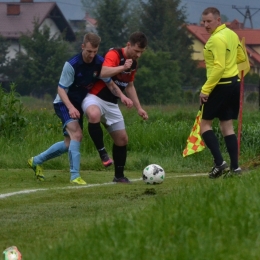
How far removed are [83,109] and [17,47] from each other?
9011 centimetres

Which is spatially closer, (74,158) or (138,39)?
(138,39)

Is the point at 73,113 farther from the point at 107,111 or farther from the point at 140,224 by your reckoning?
the point at 140,224

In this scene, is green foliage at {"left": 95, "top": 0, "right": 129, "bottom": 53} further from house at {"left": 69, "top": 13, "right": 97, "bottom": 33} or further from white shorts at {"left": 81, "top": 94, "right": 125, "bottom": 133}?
white shorts at {"left": 81, "top": 94, "right": 125, "bottom": 133}

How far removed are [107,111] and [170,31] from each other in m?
71.6

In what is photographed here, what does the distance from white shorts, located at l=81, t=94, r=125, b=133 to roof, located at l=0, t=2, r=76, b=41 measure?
8598 centimetres

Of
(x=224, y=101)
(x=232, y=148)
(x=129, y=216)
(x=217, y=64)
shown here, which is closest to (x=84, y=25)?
(x=232, y=148)

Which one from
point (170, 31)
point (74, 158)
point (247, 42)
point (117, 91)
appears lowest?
point (74, 158)

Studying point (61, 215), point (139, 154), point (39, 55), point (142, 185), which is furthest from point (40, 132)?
point (39, 55)

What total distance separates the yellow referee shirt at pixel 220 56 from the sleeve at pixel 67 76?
152 cm

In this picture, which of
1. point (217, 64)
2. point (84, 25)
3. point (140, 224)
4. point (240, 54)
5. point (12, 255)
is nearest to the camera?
point (12, 255)

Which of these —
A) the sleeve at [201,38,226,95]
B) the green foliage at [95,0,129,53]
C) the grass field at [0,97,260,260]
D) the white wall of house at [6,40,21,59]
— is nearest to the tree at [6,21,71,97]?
the green foliage at [95,0,129,53]

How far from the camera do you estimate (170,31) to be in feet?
267

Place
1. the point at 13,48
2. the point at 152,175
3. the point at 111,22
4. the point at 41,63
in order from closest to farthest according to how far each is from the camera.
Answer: the point at 152,175
the point at 41,63
the point at 111,22
the point at 13,48

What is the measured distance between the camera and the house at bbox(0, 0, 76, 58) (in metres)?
98.1
